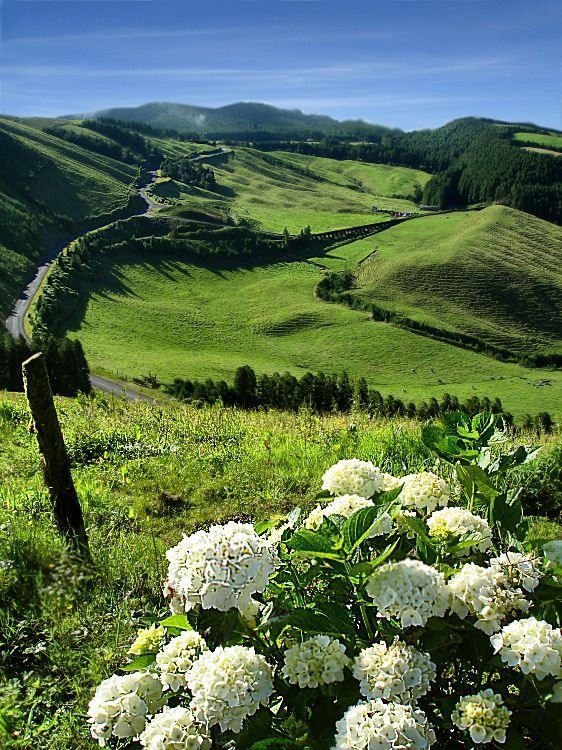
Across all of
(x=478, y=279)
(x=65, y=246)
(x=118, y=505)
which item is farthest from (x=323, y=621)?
(x=65, y=246)

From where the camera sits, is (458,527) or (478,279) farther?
(478,279)

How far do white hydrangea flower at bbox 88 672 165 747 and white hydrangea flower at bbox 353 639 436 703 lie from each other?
3.11ft

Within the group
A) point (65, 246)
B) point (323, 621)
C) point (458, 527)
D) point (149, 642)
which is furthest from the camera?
point (65, 246)

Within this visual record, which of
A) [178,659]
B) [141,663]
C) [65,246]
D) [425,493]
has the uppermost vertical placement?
[425,493]

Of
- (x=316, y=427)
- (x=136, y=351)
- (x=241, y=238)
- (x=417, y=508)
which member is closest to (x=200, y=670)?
(x=417, y=508)

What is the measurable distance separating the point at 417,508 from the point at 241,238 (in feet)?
442

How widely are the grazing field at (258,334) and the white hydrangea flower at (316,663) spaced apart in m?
66.5

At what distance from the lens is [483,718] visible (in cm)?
219

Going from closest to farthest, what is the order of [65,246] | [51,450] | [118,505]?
[51,450], [118,505], [65,246]

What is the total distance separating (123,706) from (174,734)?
33cm

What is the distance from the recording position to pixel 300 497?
7.66m

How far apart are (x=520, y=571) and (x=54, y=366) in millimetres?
55401

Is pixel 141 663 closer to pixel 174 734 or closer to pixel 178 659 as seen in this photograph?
pixel 178 659

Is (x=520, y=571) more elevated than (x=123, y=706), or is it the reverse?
(x=520, y=571)
